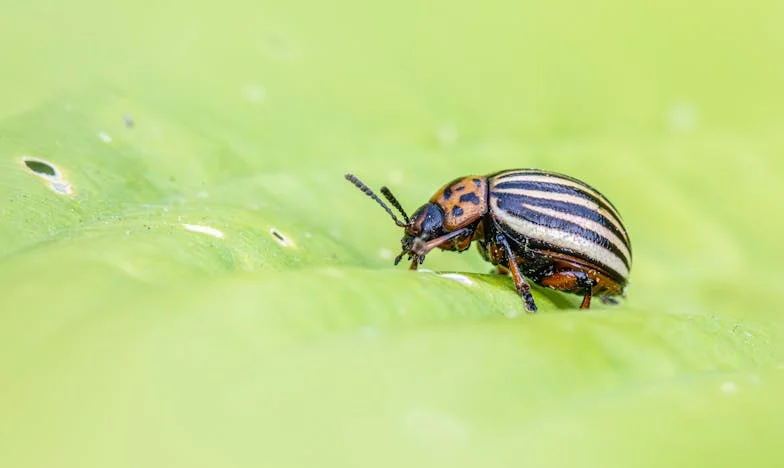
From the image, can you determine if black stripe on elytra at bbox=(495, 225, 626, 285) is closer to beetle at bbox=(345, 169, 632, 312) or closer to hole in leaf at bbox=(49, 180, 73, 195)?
beetle at bbox=(345, 169, 632, 312)

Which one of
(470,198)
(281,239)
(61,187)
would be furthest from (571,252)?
(61,187)

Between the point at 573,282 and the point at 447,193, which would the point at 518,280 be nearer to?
the point at 573,282

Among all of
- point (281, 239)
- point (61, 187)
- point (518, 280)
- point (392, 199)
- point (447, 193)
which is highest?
point (447, 193)

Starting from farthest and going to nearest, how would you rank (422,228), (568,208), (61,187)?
(422,228) < (568,208) < (61,187)

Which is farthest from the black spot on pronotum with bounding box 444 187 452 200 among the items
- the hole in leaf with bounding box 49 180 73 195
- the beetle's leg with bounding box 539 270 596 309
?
the hole in leaf with bounding box 49 180 73 195

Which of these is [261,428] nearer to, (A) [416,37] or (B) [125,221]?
(B) [125,221]

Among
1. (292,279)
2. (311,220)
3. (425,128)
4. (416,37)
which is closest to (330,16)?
(416,37)

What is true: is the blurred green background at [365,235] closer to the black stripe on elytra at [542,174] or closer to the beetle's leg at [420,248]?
the beetle's leg at [420,248]
